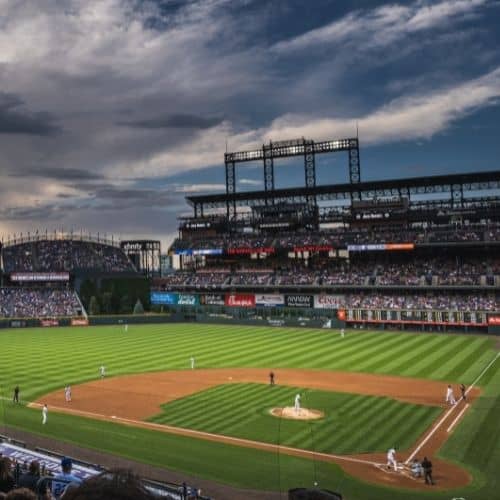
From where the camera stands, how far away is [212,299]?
82562 millimetres

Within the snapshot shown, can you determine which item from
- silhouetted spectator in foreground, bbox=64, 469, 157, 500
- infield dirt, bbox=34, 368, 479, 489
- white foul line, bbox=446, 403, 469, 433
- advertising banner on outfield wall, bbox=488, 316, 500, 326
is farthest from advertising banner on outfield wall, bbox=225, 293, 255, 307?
silhouetted spectator in foreground, bbox=64, 469, 157, 500

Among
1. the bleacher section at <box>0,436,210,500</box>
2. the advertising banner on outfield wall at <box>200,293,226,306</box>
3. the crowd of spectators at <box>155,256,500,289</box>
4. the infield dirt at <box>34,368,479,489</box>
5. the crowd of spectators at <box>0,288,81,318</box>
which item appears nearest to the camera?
the bleacher section at <box>0,436,210,500</box>

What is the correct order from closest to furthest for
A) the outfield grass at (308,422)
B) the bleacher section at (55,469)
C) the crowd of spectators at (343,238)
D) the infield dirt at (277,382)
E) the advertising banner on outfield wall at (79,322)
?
the bleacher section at (55,469), the infield dirt at (277,382), the outfield grass at (308,422), the crowd of spectators at (343,238), the advertising banner on outfield wall at (79,322)

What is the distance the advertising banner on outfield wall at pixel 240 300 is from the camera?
79.6 metres

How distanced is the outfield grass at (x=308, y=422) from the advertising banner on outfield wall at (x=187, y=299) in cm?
4894

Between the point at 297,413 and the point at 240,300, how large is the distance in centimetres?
5260

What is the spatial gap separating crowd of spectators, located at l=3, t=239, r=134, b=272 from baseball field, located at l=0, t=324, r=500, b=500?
42044mm

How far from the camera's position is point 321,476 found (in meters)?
19.9

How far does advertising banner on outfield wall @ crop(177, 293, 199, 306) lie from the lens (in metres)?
83.2

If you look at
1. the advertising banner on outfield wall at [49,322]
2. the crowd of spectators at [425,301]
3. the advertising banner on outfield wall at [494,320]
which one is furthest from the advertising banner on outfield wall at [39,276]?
the advertising banner on outfield wall at [494,320]

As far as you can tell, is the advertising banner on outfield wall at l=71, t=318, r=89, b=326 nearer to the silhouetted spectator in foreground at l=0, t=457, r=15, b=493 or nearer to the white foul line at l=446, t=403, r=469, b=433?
the white foul line at l=446, t=403, r=469, b=433

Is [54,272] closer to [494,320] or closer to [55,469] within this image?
[494,320]

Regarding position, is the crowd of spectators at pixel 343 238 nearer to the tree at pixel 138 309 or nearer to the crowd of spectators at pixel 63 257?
the tree at pixel 138 309

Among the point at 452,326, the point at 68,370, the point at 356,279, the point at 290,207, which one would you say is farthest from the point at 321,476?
the point at 290,207
